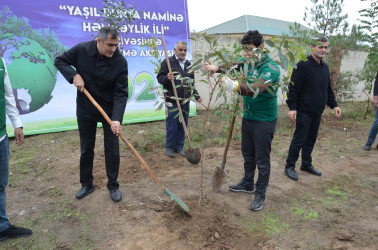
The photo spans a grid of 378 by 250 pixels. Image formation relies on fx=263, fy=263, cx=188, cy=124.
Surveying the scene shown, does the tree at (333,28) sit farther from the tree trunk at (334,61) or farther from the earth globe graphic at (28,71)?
the earth globe graphic at (28,71)

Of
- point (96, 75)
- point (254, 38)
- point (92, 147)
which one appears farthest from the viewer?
point (92, 147)

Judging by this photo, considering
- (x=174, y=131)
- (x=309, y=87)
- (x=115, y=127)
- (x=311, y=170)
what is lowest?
(x=311, y=170)

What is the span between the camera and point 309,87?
3439 millimetres

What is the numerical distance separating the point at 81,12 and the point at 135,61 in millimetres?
1548

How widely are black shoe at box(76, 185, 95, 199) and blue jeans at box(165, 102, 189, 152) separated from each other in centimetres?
166

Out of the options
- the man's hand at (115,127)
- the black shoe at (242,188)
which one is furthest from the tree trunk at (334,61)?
the man's hand at (115,127)

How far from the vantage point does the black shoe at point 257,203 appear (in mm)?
2862

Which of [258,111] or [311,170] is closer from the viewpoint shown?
[258,111]

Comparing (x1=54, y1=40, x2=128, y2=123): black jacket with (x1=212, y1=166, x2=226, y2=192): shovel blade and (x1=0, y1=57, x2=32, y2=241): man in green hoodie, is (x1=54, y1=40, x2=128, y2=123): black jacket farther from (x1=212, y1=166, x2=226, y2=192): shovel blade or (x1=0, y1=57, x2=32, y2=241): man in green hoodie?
(x1=212, y1=166, x2=226, y2=192): shovel blade

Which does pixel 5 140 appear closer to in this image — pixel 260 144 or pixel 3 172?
pixel 3 172

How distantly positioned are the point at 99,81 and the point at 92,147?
77 centimetres

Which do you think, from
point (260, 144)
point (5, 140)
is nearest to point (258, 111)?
point (260, 144)

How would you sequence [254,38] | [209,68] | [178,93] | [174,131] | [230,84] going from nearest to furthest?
[230,84] < [209,68] < [254,38] < [178,93] < [174,131]

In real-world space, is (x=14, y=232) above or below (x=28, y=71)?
below
